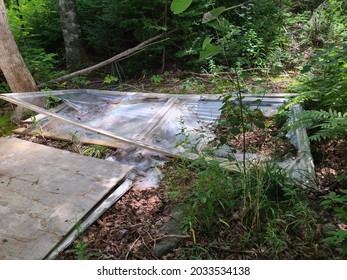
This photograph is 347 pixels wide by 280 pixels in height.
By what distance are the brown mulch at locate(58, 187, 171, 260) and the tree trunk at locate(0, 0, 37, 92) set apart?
9.97 ft

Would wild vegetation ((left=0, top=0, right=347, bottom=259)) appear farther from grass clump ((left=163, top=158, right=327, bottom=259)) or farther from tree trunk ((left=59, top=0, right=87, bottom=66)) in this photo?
tree trunk ((left=59, top=0, right=87, bottom=66))

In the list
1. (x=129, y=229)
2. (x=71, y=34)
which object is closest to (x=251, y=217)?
(x=129, y=229)

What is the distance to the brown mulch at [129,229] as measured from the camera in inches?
82.7

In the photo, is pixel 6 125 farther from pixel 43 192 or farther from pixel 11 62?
pixel 43 192

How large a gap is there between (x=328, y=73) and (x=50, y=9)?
5998mm

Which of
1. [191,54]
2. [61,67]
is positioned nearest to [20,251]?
[191,54]

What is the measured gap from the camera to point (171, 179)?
2787 millimetres

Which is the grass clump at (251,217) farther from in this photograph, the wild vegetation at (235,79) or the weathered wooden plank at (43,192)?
the weathered wooden plank at (43,192)

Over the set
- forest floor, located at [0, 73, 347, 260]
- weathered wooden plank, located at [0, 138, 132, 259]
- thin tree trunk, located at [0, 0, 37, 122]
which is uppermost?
thin tree trunk, located at [0, 0, 37, 122]

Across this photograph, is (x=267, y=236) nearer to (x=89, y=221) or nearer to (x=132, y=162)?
(x=89, y=221)

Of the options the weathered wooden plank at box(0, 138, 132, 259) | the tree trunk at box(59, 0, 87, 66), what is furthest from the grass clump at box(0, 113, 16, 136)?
the tree trunk at box(59, 0, 87, 66)

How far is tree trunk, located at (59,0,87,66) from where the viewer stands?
609 cm

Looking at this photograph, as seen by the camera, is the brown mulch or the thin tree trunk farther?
the thin tree trunk

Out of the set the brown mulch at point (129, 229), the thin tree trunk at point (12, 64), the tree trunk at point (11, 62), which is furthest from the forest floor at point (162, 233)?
the tree trunk at point (11, 62)
